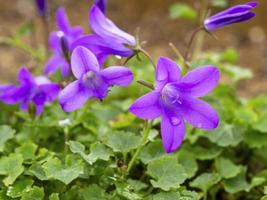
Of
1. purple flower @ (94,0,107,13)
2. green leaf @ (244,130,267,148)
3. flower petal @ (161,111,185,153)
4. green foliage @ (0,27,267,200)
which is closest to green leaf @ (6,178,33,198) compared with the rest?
green foliage @ (0,27,267,200)

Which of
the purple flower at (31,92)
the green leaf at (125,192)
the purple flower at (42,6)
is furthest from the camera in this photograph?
the purple flower at (42,6)

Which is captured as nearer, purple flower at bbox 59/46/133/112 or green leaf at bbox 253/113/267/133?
purple flower at bbox 59/46/133/112

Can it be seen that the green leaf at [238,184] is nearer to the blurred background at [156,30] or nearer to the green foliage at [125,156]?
the green foliage at [125,156]

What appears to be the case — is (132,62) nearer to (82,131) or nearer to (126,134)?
(82,131)

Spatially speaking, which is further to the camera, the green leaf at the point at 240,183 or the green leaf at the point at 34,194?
the green leaf at the point at 240,183

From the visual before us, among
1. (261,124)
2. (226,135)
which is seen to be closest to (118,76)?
(226,135)

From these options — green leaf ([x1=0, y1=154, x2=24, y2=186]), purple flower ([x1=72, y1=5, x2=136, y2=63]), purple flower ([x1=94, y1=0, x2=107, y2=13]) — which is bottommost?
green leaf ([x1=0, y1=154, x2=24, y2=186])

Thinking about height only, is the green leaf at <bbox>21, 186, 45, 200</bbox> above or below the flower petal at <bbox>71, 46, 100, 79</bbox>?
below

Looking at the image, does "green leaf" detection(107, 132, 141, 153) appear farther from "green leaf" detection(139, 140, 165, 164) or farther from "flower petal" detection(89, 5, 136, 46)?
"flower petal" detection(89, 5, 136, 46)

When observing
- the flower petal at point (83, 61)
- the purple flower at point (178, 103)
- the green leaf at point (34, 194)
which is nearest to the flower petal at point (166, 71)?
the purple flower at point (178, 103)
